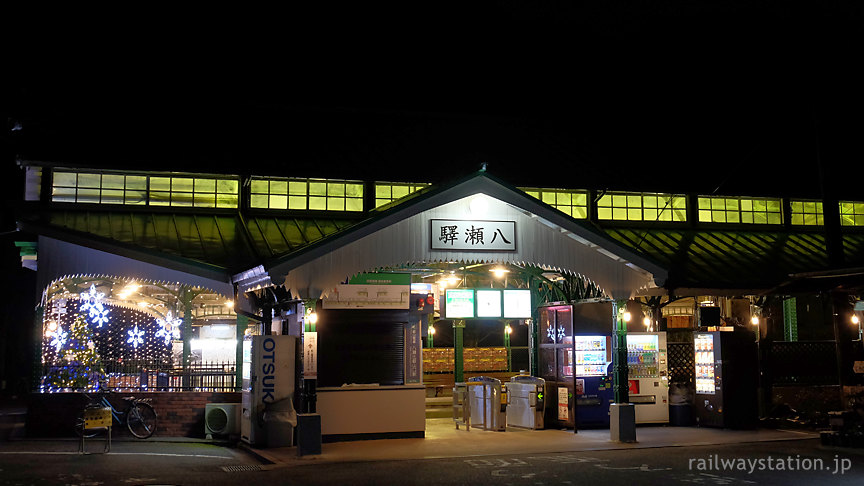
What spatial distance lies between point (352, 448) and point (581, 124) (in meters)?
18.3

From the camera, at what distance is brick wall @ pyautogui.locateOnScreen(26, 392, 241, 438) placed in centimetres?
1797

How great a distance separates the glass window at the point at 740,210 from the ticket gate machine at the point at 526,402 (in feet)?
28.3

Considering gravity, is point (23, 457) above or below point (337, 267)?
below

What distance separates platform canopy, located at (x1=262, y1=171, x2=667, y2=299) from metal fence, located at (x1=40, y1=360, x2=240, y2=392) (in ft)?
16.8

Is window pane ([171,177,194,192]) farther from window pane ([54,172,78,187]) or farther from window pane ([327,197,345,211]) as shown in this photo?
window pane ([327,197,345,211])

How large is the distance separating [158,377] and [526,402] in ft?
29.7

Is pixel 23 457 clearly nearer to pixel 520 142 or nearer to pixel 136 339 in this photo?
pixel 136 339

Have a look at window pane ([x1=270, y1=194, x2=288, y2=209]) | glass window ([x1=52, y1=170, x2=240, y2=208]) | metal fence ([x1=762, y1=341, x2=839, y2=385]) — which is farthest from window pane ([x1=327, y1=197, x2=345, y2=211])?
metal fence ([x1=762, y1=341, x2=839, y2=385])

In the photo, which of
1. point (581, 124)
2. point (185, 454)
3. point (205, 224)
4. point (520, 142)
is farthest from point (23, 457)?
point (581, 124)

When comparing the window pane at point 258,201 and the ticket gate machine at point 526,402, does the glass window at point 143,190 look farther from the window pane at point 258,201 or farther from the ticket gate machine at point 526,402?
the ticket gate machine at point 526,402

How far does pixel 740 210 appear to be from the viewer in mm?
24859

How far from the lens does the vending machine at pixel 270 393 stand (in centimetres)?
1641

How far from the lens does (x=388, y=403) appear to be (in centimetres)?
1794

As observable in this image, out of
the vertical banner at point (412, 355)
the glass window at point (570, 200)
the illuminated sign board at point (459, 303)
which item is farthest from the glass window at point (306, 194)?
the glass window at point (570, 200)
